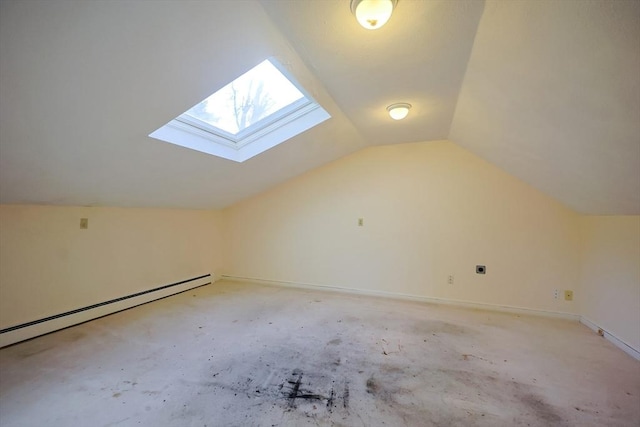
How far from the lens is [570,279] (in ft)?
9.63

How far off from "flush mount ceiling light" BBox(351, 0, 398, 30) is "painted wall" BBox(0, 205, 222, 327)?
3085 millimetres

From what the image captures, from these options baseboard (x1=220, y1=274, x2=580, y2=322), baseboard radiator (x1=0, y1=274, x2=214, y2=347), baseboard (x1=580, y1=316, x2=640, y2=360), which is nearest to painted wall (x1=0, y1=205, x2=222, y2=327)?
baseboard radiator (x1=0, y1=274, x2=214, y2=347)

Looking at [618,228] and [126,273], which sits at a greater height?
[618,228]

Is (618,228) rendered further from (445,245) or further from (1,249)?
(1,249)

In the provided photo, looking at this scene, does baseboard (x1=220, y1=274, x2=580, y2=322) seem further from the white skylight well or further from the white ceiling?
the white skylight well

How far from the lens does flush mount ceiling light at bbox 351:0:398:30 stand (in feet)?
3.80

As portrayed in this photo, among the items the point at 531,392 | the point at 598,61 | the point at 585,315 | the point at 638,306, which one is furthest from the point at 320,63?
the point at 585,315

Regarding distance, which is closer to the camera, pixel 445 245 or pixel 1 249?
pixel 1 249

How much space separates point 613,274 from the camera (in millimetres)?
2420

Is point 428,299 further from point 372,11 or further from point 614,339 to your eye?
point 372,11

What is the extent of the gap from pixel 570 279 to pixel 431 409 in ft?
8.42

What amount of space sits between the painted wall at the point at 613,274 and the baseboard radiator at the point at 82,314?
15.9ft

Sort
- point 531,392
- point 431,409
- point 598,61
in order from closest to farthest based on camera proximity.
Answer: point 598,61 → point 431,409 → point 531,392

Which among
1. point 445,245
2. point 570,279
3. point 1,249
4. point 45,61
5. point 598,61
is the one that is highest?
point 598,61
